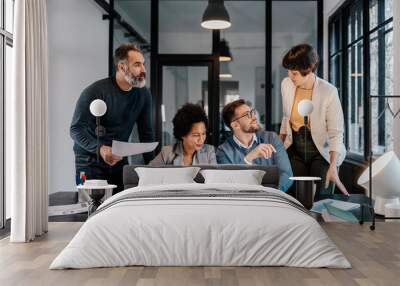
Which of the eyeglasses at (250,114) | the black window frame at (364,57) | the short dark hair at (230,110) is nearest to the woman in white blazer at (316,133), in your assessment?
the black window frame at (364,57)

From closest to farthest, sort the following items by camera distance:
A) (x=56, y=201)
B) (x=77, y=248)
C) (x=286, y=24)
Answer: (x=77, y=248), (x=56, y=201), (x=286, y=24)

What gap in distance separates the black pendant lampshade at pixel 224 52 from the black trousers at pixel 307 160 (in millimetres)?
1492

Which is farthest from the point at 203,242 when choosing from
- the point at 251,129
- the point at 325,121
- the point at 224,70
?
the point at 224,70

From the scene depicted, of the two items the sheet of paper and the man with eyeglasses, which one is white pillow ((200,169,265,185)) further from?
the sheet of paper

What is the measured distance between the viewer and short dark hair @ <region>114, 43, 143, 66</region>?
316 inches

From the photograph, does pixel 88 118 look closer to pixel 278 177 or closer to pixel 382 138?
pixel 278 177

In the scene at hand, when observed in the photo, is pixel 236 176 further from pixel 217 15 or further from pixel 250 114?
pixel 217 15

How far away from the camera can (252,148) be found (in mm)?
7629

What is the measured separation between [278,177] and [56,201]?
9.92 ft

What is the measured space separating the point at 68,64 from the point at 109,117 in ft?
3.91

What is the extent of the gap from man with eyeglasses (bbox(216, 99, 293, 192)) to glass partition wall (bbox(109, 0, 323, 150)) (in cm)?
27

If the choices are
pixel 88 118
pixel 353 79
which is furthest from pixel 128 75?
pixel 353 79

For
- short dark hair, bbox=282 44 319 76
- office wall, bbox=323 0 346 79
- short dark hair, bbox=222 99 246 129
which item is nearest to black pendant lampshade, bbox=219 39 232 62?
short dark hair, bbox=222 99 246 129

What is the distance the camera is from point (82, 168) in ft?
25.8
